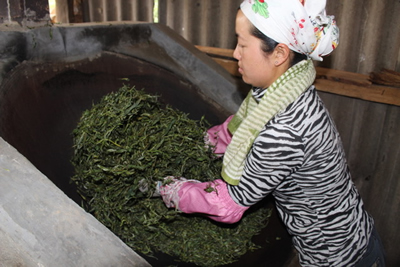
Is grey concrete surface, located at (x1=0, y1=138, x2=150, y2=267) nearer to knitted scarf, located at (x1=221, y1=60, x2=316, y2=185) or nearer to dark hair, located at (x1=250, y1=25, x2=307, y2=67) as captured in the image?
knitted scarf, located at (x1=221, y1=60, x2=316, y2=185)

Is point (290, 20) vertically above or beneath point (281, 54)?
above

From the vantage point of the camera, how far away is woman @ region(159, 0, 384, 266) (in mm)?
1311

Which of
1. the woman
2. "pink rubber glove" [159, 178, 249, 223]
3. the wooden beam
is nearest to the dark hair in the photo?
the woman

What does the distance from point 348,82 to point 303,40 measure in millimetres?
1665

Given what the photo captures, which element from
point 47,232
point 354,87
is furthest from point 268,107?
point 354,87

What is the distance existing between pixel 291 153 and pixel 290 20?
48cm

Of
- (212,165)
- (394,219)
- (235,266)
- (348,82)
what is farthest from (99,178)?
(394,219)

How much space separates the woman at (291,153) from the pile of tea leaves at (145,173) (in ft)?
0.53

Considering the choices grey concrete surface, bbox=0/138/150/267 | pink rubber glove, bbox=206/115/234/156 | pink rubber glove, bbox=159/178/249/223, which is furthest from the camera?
pink rubber glove, bbox=206/115/234/156

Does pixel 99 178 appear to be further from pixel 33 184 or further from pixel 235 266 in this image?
pixel 235 266

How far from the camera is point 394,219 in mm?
3113

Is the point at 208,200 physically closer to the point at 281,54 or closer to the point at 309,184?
the point at 309,184

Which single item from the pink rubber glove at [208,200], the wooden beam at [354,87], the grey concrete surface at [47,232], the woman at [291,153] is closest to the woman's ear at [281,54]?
the woman at [291,153]

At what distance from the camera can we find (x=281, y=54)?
1351mm
